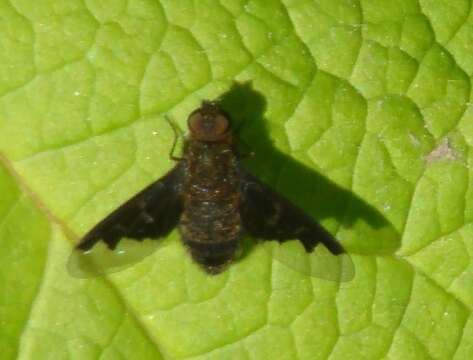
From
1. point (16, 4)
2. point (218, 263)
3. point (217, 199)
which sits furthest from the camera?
point (217, 199)

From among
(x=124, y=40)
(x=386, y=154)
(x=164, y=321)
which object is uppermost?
(x=124, y=40)

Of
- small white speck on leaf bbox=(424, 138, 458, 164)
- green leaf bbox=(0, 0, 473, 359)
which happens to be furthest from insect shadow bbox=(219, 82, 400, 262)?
small white speck on leaf bbox=(424, 138, 458, 164)

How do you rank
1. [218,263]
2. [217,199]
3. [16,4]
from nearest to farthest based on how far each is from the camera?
1. [16,4]
2. [218,263]
3. [217,199]

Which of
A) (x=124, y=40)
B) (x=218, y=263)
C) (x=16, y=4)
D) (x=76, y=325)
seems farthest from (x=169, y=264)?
(x=16, y=4)

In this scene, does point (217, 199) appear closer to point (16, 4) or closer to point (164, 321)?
point (164, 321)

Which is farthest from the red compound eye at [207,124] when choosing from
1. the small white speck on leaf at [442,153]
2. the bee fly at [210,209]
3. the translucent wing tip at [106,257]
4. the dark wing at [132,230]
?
the small white speck on leaf at [442,153]

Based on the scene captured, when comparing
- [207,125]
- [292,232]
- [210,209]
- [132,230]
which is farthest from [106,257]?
[292,232]
